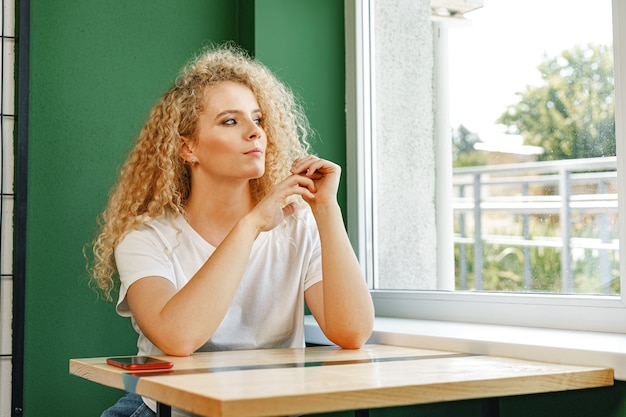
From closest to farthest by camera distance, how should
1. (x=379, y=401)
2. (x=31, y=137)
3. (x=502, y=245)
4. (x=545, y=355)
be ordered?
(x=379, y=401) → (x=545, y=355) → (x=502, y=245) → (x=31, y=137)

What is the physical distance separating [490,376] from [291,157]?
1134 mm

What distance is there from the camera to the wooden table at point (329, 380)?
1122 mm

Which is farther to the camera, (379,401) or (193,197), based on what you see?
(193,197)

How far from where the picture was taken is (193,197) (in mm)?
2109

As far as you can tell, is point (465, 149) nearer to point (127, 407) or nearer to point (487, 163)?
point (487, 163)

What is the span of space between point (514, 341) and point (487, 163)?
75cm

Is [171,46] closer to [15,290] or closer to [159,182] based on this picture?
[159,182]

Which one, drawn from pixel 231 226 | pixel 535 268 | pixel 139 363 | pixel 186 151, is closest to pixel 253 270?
pixel 231 226

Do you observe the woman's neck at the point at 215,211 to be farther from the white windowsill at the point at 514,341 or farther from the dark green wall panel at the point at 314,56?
the dark green wall panel at the point at 314,56

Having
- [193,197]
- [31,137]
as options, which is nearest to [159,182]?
[193,197]

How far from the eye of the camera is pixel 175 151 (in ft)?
6.90

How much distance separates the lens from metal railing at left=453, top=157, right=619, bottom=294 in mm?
1927

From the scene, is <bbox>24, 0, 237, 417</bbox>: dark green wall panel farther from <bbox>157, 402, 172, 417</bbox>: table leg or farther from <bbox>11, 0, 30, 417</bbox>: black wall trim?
<bbox>157, 402, 172, 417</bbox>: table leg

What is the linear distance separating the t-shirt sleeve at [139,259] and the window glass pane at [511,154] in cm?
88
